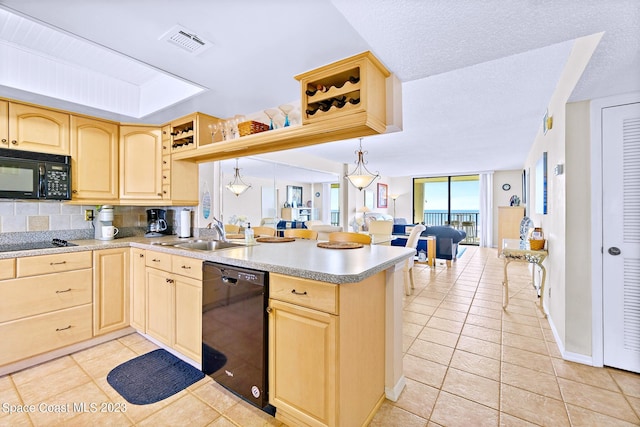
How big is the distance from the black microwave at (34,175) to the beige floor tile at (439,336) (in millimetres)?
3552

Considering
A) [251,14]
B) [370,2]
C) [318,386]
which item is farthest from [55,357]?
[370,2]

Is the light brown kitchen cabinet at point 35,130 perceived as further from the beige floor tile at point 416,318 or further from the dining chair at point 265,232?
the beige floor tile at point 416,318

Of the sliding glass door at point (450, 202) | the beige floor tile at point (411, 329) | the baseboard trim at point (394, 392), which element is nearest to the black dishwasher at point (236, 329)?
the baseboard trim at point (394, 392)

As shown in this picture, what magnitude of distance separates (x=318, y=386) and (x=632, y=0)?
2320mm

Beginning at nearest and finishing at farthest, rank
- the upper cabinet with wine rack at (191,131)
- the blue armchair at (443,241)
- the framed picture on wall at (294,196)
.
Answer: the upper cabinet with wine rack at (191,131) < the framed picture on wall at (294,196) < the blue armchair at (443,241)

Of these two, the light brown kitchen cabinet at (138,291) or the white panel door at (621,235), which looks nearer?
the white panel door at (621,235)

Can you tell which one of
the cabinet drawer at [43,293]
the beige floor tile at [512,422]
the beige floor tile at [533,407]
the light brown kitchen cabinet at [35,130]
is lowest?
the beige floor tile at [512,422]

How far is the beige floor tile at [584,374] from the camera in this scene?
74.7 inches

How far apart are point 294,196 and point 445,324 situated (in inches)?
135

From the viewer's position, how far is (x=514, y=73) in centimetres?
235

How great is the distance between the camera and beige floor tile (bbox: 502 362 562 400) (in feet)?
6.03

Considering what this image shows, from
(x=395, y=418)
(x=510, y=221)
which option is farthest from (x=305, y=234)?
(x=510, y=221)

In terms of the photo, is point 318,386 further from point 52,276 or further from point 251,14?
point 52,276

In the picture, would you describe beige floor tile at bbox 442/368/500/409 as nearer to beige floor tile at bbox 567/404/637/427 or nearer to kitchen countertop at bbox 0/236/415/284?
beige floor tile at bbox 567/404/637/427
